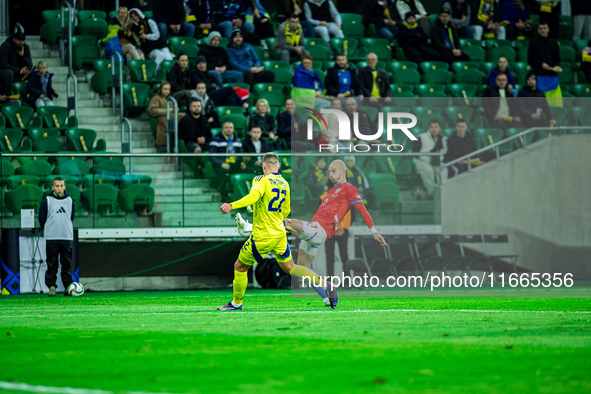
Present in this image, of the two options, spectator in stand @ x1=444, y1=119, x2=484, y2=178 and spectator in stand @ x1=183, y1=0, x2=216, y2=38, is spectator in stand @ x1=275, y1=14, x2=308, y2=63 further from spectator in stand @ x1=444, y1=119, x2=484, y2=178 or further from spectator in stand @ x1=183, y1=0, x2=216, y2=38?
spectator in stand @ x1=444, y1=119, x2=484, y2=178

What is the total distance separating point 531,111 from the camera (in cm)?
1639

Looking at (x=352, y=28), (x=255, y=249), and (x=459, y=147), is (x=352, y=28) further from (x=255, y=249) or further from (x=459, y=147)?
(x=255, y=249)

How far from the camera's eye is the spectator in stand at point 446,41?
2195 cm


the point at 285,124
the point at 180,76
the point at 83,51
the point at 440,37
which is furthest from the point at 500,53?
the point at 83,51

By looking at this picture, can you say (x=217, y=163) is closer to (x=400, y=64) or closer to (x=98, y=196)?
(x=98, y=196)

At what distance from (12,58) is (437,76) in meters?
9.59

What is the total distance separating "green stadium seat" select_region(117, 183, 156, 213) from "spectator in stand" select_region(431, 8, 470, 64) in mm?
9585

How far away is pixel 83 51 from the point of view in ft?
65.1

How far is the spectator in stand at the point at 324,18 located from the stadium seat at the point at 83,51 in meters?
5.27

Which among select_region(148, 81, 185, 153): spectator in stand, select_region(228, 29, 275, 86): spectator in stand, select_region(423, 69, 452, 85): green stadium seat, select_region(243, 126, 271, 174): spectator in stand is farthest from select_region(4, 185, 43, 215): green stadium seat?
select_region(423, 69, 452, 85): green stadium seat

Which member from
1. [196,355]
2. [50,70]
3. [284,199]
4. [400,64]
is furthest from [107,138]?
[196,355]

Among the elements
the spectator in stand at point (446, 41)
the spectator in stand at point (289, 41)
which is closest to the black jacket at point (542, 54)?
the spectator in stand at point (446, 41)

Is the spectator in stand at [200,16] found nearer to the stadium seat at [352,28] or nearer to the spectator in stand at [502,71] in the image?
the stadium seat at [352,28]

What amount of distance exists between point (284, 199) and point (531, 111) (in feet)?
25.7
